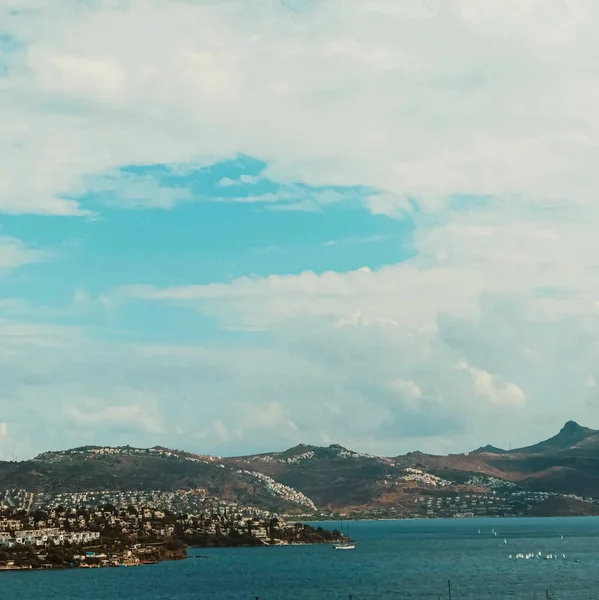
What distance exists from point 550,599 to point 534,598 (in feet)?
24.3

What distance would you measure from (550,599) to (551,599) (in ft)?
2.43

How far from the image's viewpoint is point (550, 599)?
19900 centimetres

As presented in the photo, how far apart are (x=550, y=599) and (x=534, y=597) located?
150 inches

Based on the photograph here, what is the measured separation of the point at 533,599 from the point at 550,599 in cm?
328

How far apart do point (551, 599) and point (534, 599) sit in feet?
35.6

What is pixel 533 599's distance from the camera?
7849 inches

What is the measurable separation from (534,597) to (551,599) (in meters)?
4.42

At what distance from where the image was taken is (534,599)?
191 metres

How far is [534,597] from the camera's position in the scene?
198 metres

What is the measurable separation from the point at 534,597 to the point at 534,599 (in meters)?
7.38

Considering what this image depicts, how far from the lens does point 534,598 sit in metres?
193
